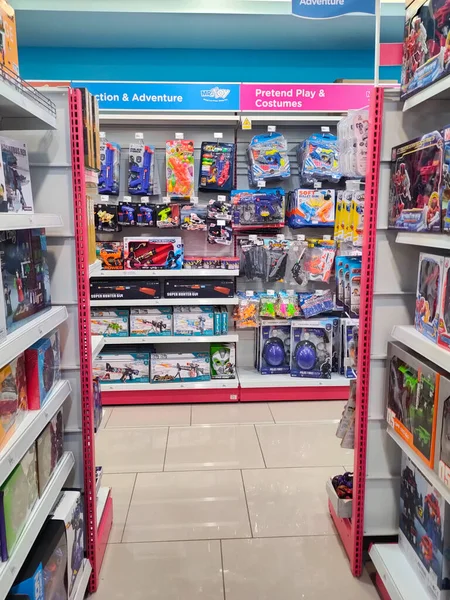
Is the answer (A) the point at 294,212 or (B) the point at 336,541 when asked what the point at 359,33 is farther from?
(B) the point at 336,541

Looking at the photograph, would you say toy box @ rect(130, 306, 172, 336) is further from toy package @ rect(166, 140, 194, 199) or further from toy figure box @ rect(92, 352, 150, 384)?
toy package @ rect(166, 140, 194, 199)

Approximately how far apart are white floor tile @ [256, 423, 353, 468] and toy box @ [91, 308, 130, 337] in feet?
4.68

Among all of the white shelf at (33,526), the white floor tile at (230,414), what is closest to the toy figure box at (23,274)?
the white shelf at (33,526)

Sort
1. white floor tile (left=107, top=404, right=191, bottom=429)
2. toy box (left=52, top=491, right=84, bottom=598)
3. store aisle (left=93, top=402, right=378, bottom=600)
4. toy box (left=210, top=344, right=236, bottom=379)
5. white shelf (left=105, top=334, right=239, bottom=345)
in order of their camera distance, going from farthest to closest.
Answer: toy box (left=210, top=344, right=236, bottom=379) → white shelf (left=105, top=334, right=239, bottom=345) → white floor tile (left=107, top=404, right=191, bottom=429) → store aisle (left=93, top=402, right=378, bottom=600) → toy box (left=52, top=491, right=84, bottom=598)

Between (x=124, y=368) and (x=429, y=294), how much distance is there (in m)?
3.06

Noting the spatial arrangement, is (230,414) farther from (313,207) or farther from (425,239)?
(425,239)

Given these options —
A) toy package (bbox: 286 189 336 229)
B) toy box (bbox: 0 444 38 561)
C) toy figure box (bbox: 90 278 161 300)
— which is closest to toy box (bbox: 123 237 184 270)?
toy figure box (bbox: 90 278 161 300)

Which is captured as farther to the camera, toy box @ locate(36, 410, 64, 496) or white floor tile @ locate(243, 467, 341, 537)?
white floor tile @ locate(243, 467, 341, 537)

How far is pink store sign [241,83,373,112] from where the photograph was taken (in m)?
4.13

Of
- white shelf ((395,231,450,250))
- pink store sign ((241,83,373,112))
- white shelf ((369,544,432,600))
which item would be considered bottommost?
white shelf ((369,544,432,600))

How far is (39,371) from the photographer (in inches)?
69.9

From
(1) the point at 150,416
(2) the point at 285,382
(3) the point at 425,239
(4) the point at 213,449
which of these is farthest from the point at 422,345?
(1) the point at 150,416

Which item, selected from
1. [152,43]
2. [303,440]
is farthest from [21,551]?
[152,43]

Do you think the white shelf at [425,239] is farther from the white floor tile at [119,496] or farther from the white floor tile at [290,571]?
the white floor tile at [119,496]
